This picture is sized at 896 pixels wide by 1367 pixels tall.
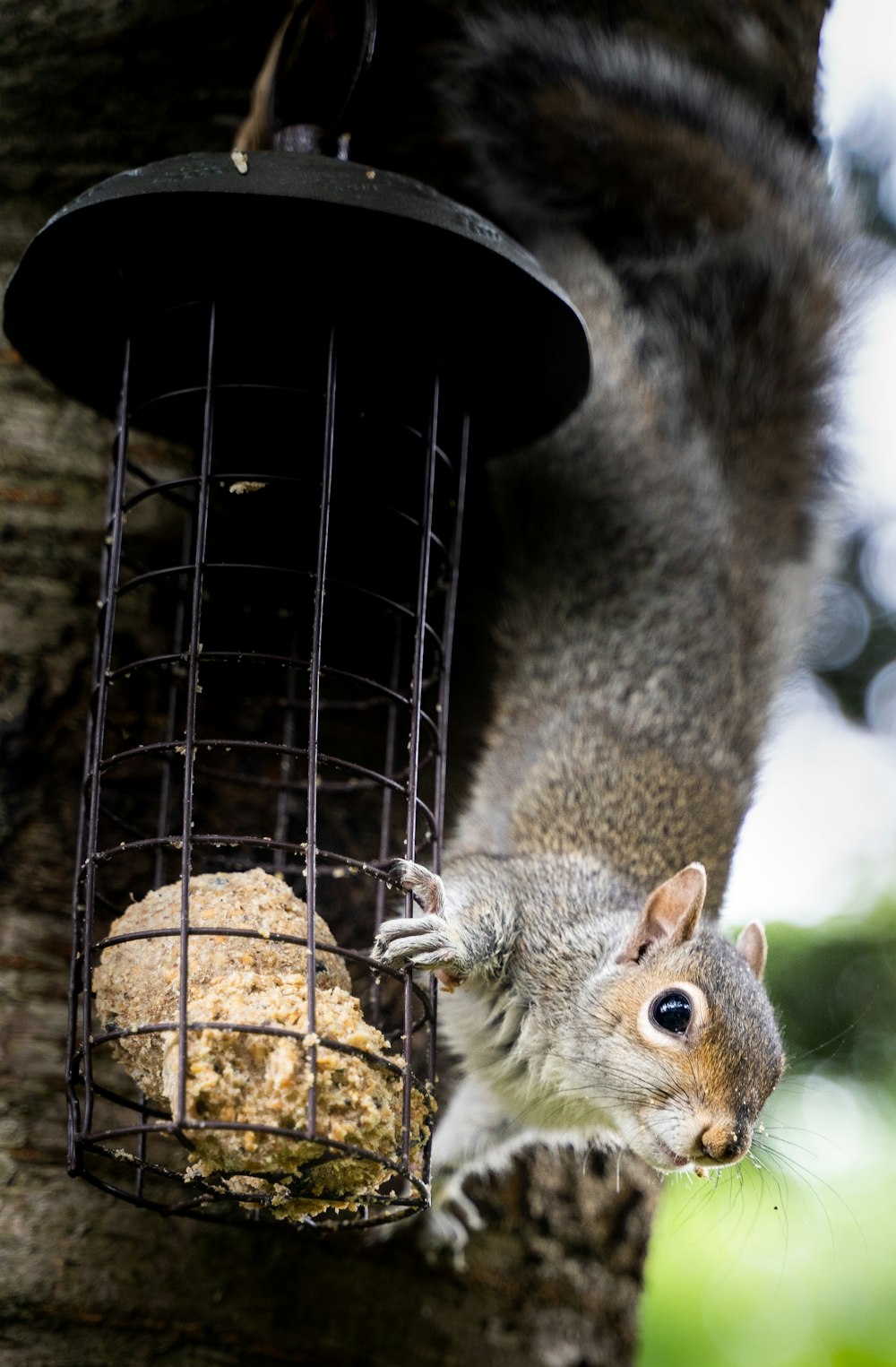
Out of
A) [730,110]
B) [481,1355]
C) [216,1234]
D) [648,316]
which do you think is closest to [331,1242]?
[216,1234]

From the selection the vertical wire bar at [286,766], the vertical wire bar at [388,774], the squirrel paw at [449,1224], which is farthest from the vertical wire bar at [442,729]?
the squirrel paw at [449,1224]

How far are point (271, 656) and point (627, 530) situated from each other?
1037 mm

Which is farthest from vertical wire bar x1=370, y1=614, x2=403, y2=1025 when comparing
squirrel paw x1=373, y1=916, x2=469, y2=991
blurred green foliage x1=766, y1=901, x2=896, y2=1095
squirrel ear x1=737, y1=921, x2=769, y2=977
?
blurred green foliage x1=766, y1=901, x2=896, y2=1095

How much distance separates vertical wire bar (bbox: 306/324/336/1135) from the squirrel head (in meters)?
0.55

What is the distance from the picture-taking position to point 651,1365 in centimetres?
310

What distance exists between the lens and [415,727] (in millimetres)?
1454

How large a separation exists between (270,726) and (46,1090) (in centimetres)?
52

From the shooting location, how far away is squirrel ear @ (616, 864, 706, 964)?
1.73 meters

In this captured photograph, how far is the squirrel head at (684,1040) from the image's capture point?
5.41ft

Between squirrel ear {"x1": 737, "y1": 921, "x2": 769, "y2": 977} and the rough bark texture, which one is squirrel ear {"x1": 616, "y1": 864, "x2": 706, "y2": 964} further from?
the rough bark texture

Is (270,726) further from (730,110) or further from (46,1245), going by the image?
(730,110)

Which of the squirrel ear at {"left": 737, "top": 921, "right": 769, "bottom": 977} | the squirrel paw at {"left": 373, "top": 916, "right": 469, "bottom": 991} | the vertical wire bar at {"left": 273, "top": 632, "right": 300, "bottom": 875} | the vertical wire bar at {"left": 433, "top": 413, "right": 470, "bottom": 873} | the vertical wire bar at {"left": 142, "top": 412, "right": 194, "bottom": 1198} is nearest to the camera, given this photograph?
the squirrel paw at {"left": 373, "top": 916, "right": 469, "bottom": 991}

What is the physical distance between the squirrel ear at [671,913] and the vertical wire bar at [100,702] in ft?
2.22

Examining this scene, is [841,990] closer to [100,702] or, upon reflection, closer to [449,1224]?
[449,1224]
